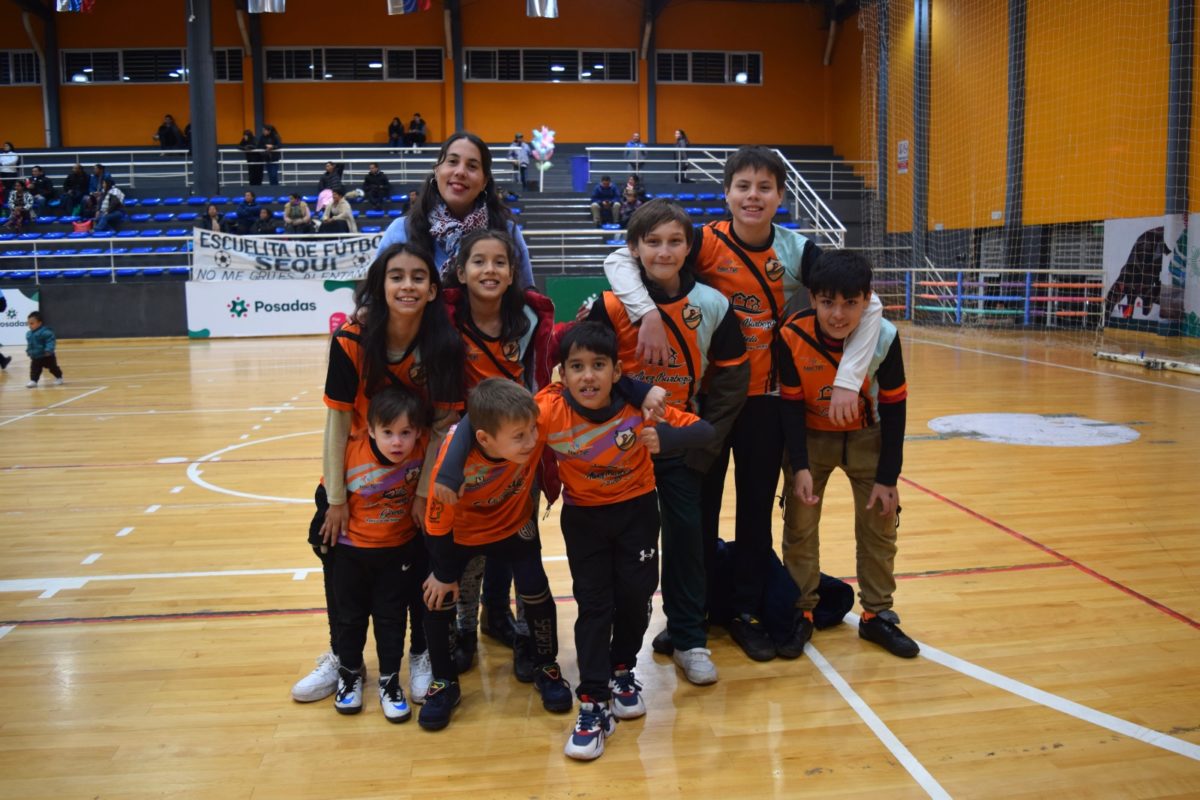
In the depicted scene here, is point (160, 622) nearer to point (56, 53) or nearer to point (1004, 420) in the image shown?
point (1004, 420)

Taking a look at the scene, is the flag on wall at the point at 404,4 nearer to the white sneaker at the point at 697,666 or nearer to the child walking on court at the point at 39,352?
the child walking on court at the point at 39,352

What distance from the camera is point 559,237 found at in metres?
16.8

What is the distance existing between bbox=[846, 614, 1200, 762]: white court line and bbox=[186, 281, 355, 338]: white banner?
1328 centimetres

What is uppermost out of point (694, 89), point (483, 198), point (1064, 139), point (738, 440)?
point (694, 89)

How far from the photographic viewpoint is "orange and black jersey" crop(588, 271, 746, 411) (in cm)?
270

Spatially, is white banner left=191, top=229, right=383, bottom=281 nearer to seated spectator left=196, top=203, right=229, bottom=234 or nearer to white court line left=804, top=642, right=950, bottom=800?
seated spectator left=196, top=203, right=229, bottom=234

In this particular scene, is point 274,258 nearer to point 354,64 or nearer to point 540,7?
point 540,7

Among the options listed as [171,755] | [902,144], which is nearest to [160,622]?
[171,755]

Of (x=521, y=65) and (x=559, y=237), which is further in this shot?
(x=521, y=65)

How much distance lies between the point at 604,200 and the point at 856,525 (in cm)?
1542

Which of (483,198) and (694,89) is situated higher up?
(694,89)

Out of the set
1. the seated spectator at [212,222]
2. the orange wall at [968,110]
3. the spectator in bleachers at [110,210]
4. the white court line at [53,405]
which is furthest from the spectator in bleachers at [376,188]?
the orange wall at [968,110]

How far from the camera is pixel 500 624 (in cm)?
316

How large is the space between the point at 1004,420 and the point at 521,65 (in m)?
18.3
